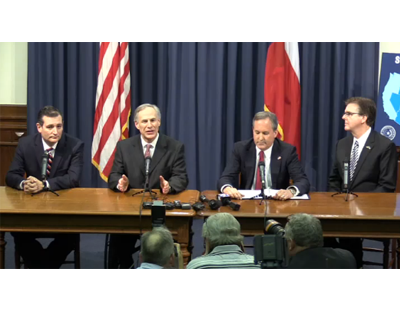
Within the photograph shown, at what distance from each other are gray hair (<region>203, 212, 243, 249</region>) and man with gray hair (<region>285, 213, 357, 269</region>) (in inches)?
10.6

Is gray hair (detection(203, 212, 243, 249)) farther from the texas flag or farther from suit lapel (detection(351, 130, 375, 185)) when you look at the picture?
the texas flag

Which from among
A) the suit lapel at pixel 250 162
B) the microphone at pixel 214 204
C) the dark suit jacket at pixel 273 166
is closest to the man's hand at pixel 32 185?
the microphone at pixel 214 204

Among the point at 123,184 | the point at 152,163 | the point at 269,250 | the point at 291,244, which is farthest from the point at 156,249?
the point at 152,163

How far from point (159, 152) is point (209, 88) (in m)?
2.33

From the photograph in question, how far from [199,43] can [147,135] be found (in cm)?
246

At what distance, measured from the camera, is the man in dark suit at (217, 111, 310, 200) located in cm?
482

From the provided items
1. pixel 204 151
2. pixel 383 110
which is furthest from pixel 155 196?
pixel 383 110

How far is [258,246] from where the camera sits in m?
2.63

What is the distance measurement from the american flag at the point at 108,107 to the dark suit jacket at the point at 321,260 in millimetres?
4101

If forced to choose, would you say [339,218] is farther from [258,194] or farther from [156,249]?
[156,249]

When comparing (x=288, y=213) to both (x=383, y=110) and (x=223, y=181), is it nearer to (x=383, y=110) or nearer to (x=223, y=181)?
(x=223, y=181)

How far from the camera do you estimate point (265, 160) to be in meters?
4.96

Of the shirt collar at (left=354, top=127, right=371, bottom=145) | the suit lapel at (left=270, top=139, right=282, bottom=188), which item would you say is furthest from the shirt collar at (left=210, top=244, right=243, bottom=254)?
the shirt collar at (left=354, top=127, right=371, bottom=145)

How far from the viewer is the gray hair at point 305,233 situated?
2965 millimetres
